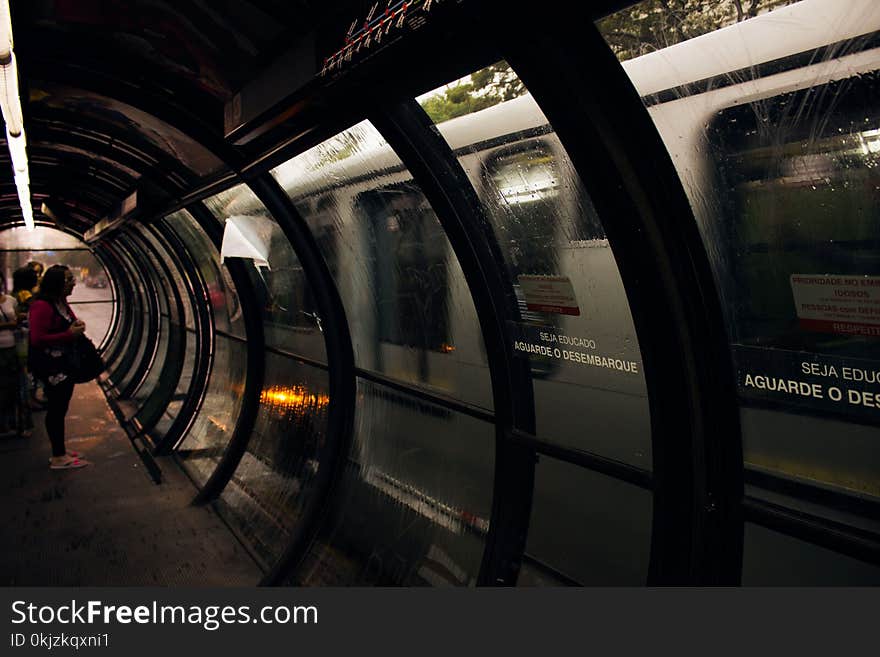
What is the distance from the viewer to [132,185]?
7570mm

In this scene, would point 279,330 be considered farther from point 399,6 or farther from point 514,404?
point 399,6

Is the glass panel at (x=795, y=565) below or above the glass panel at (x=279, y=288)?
below

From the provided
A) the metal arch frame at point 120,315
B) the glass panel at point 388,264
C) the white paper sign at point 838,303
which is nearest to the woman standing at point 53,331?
the glass panel at point 388,264

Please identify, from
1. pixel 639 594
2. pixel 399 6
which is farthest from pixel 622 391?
pixel 399 6

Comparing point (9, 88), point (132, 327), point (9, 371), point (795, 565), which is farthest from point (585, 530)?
point (132, 327)

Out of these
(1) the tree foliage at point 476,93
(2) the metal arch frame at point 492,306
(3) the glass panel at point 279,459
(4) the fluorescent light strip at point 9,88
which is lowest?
(3) the glass panel at point 279,459

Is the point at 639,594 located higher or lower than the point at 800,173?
lower

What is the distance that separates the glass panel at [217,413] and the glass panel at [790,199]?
501 centimetres

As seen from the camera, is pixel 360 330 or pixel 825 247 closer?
pixel 825 247

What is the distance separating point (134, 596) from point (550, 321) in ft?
5.86

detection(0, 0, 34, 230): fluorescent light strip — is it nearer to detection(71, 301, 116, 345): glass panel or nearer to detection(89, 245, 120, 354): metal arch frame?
detection(89, 245, 120, 354): metal arch frame

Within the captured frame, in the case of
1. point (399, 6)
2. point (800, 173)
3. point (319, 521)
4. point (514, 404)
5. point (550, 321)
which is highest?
point (399, 6)

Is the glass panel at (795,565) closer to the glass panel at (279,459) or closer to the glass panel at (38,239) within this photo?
the glass panel at (279,459)

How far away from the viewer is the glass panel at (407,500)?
3.21 m
